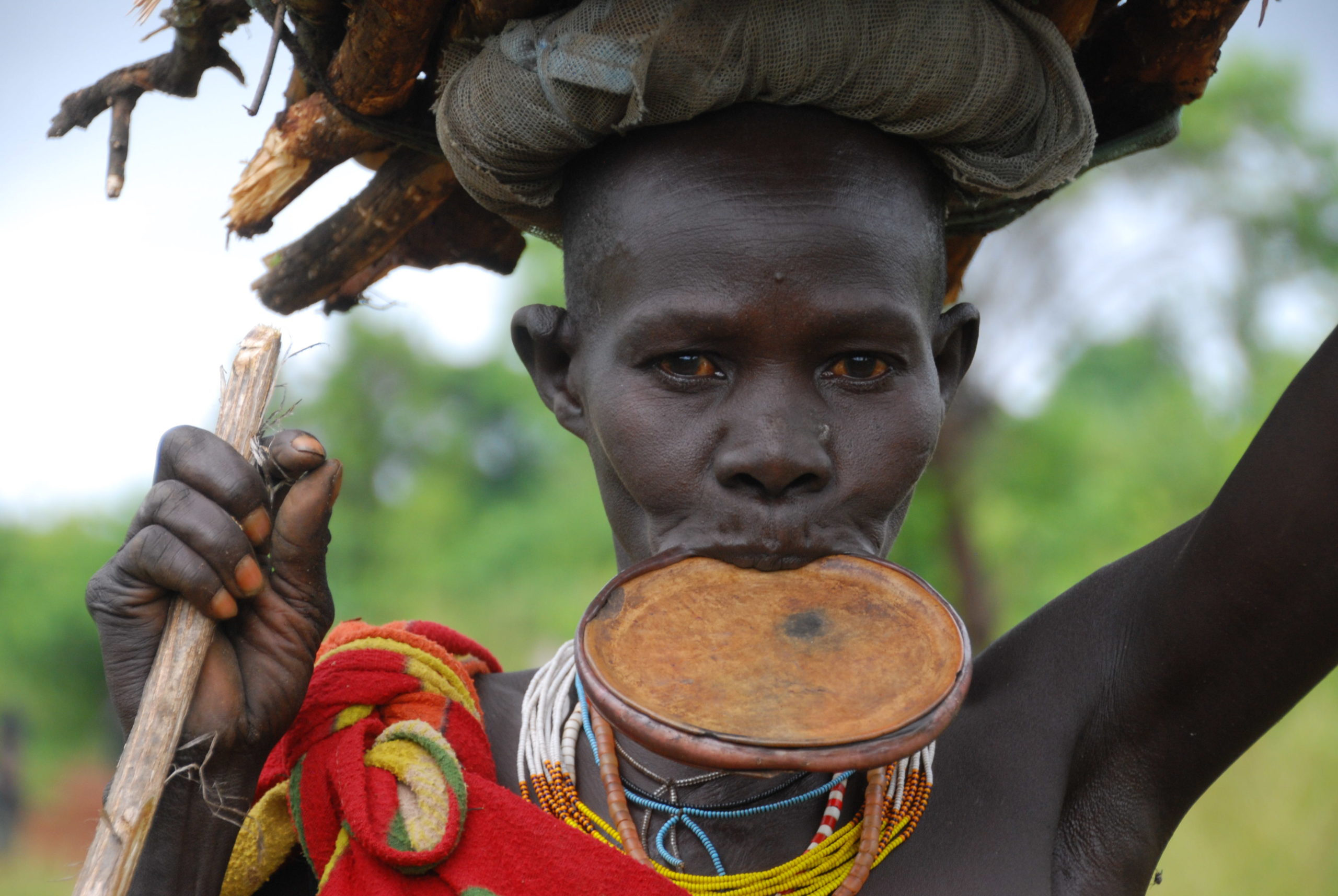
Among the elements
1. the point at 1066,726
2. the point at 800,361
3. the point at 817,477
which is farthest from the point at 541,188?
the point at 1066,726

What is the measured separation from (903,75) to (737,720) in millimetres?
1036

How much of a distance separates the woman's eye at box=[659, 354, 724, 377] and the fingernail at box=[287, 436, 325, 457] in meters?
0.56

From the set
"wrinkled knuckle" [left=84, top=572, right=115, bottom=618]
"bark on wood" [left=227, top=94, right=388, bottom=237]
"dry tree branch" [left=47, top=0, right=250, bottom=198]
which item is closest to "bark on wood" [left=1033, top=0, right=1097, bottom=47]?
"bark on wood" [left=227, top=94, right=388, bottom=237]

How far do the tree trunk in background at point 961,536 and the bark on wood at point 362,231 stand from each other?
4.95m

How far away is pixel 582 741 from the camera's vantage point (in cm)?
221

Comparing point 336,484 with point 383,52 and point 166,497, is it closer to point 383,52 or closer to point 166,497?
point 166,497

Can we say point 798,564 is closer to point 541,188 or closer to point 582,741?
point 582,741

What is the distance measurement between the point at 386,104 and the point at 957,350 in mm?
1149

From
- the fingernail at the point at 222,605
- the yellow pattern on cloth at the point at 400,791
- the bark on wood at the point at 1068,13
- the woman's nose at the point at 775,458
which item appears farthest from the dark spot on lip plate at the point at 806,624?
the bark on wood at the point at 1068,13

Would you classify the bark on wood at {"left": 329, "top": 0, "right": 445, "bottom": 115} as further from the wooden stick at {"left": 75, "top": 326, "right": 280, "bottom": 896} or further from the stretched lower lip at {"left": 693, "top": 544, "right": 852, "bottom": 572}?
the stretched lower lip at {"left": 693, "top": 544, "right": 852, "bottom": 572}

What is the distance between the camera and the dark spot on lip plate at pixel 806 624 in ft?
5.72

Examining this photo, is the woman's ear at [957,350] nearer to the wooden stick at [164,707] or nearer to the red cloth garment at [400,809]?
the red cloth garment at [400,809]

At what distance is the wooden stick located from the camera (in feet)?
5.26

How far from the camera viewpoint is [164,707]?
5.48 ft
